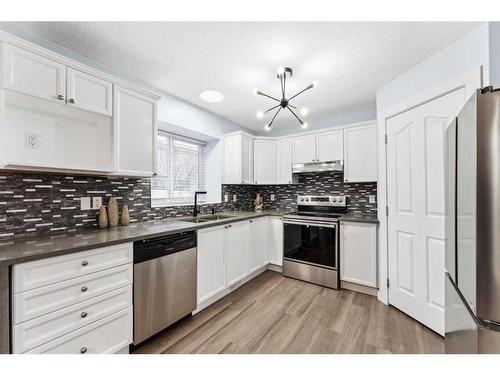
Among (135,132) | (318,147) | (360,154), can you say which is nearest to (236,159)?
(318,147)

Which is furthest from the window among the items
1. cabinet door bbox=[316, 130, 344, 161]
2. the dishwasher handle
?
cabinet door bbox=[316, 130, 344, 161]

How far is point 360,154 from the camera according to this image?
2.91m

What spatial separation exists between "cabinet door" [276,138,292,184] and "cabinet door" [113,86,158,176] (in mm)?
2098

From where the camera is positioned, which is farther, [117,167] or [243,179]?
[243,179]

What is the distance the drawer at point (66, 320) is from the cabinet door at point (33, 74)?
4.52ft

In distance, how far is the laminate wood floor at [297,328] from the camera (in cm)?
169

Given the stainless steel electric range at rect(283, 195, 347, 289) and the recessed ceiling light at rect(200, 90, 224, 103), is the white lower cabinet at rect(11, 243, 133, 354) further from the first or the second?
the stainless steel electric range at rect(283, 195, 347, 289)

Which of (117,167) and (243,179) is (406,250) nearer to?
(243,179)

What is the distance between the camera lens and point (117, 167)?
1829 millimetres

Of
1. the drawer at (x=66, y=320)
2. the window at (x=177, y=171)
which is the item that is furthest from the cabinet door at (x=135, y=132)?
the drawer at (x=66, y=320)

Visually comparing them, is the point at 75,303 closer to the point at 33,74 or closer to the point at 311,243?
the point at 33,74

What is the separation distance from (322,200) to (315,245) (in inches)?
31.7
